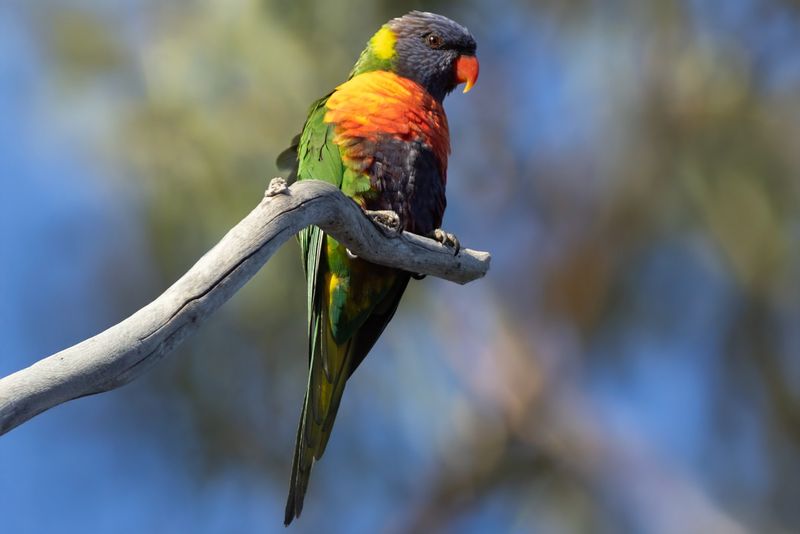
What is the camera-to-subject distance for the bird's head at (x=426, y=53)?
8.70ft

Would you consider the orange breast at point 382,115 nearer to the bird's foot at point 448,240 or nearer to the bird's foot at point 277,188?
the bird's foot at point 448,240

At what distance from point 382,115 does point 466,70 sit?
0.53 meters

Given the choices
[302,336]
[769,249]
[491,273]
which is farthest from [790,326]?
[302,336]

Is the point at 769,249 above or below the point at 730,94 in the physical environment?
below

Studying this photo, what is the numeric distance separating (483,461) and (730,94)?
7.66 ft

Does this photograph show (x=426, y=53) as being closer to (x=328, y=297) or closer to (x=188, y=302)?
(x=328, y=297)

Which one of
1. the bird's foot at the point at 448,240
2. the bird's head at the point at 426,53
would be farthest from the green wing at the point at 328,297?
the bird's head at the point at 426,53

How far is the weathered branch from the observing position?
4.63 feet

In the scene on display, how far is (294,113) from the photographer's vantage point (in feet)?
14.9

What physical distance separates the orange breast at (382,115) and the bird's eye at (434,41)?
0.26 m

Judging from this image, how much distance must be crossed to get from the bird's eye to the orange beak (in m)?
0.07

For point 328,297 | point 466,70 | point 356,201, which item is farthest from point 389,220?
point 466,70

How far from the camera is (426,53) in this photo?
270 centimetres

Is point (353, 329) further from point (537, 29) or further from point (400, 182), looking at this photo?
point (537, 29)
